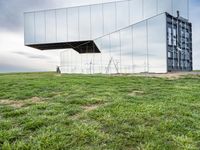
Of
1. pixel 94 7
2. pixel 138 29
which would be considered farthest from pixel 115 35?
pixel 94 7

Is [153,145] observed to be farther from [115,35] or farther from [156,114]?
[115,35]

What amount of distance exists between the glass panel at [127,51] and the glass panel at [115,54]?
1.53ft

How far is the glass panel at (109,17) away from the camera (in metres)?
27.2

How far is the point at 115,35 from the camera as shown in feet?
85.2

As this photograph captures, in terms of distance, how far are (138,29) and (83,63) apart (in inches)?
325

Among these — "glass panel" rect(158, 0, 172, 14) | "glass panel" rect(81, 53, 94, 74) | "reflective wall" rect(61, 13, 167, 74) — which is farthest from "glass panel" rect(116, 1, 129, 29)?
"glass panel" rect(81, 53, 94, 74)

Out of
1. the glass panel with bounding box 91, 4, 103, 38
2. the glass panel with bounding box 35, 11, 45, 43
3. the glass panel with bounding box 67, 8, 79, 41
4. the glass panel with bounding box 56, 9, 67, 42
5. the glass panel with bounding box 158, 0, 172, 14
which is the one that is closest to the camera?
the glass panel with bounding box 158, 0, 172, 14

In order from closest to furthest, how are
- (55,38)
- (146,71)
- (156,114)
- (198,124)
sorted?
1. (198,124)
2. (156,114)
3. (146,71)
4. (55,38)

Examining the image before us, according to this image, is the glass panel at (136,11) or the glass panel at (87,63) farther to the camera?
the glass panel at (87,63)

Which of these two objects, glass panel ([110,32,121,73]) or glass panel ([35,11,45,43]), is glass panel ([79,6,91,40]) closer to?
glass panel ([110,32,121,73])

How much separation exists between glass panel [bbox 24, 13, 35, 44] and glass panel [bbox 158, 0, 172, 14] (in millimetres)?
15974

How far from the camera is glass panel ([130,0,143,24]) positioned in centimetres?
2582

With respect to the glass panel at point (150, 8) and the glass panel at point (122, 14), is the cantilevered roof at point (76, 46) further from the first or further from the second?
the glass panel at point (150, 8)

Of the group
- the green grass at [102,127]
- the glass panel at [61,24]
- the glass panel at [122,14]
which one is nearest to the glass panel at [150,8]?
the glass panel at [122,14]
